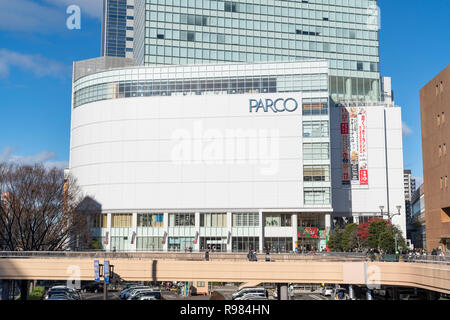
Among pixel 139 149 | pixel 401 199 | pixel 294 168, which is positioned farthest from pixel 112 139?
pixel 401 199

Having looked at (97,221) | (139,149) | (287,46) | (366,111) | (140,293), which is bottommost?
(140,293)

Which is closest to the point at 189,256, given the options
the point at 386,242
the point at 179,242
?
the point at 386,242

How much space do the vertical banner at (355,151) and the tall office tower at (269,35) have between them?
12.1m

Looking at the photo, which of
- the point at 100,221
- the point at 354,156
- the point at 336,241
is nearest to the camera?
the point at 336,241

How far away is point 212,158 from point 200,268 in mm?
45841

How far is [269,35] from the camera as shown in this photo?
114 metres

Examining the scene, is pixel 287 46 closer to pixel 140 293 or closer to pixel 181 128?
pixel 181 128

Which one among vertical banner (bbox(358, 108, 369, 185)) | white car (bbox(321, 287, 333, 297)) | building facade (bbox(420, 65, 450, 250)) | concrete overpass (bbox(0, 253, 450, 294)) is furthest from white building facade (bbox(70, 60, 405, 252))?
concrete overpass (bbox(0, 253, 450, 294))

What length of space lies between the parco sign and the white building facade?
0.60 feet

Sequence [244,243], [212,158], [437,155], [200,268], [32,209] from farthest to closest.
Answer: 1. [212,158]
2. [244,243]
3. [32,209]
4. [437,155]
5. [200,268]

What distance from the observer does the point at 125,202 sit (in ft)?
313

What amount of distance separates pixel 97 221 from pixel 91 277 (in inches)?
1995

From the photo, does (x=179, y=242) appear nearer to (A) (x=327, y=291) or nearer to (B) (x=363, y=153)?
(A) (x=327, y=291)

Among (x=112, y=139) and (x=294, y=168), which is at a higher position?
(x=112, y=139)
